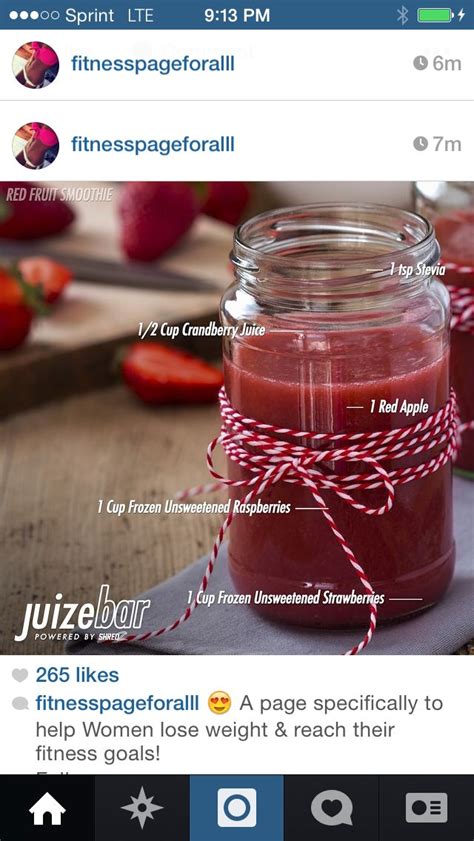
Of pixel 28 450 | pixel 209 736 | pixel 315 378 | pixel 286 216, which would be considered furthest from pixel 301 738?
pixel 28 450

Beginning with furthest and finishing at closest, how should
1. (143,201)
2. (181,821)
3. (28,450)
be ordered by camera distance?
1. (143,201)
2. (28,450)
3. (181,821)

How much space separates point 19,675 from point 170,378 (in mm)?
390

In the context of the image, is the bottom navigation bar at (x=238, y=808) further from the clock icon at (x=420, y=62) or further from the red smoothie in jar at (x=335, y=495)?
the clock icon at (x=420, y=62)

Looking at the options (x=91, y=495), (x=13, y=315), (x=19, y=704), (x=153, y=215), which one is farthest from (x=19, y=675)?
(x=153, y=215)

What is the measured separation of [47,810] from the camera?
1.84ft

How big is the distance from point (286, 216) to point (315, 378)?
12 cm

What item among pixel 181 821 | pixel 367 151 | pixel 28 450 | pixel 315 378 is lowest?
pixel 181 821

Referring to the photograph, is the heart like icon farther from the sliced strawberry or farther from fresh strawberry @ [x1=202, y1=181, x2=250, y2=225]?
fresh strawberry @ [x1=202, y1=181, x2=250, y2=225]

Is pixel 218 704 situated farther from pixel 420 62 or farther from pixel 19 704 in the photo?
pixel 420 62

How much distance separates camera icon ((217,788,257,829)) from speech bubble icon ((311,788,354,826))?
3 cm

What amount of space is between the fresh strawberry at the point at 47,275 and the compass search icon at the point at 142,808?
578mm

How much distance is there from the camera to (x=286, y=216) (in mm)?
642

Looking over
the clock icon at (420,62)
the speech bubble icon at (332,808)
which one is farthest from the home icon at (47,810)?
the clock icon at (420,62)

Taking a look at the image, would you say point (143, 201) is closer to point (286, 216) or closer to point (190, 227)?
point (190, 227)
